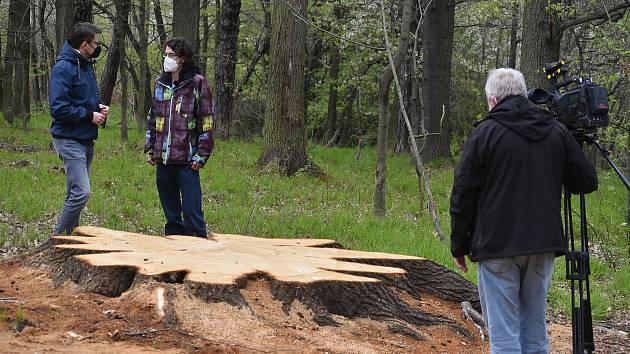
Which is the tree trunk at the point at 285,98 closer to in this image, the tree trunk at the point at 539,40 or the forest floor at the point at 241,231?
the forest floor at the point at 241,231

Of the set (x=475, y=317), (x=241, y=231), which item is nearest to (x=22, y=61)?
(x=241, y=231)

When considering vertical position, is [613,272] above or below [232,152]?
below

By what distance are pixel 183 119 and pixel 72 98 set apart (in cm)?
105

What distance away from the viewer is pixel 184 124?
6.70m

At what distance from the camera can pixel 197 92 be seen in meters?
6.76

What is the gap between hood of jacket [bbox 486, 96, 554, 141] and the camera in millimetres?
3878

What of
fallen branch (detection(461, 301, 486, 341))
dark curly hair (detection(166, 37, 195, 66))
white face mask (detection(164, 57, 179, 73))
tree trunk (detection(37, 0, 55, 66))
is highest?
tree trunk (detection(37, 0, 55, 66))

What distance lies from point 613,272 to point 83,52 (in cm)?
648

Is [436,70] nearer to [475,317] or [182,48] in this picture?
[182,48]

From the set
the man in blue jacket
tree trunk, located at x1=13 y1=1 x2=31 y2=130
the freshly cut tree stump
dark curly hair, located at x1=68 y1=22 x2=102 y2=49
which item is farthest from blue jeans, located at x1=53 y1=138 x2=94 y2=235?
tree trunk, located at x1=13 y1=1 x2=31 y2=130

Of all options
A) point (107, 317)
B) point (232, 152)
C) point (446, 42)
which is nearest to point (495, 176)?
point (107, 317)

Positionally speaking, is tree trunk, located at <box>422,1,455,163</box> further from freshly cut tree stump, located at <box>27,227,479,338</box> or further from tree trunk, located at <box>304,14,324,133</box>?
freshly cut tree stump, located at <box>27,227,479,338</box>

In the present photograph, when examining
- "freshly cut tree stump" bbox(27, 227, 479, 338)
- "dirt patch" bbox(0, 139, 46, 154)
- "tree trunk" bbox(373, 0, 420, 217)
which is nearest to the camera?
"freshly cut tree stump" bbox(27, 227, 479, 338)

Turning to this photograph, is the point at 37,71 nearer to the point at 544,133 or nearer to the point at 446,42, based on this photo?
the point at 446,42
